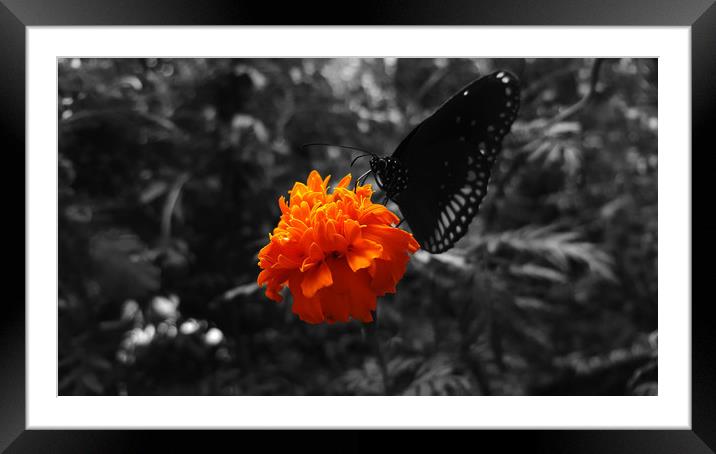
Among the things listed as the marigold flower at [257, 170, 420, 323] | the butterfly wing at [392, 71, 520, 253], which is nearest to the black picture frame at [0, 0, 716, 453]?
the butterfly wing at [392, 71, 520, 253]

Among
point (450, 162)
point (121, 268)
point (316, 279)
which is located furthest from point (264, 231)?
point (316, 279)

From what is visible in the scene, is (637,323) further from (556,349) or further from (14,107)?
(14,107)

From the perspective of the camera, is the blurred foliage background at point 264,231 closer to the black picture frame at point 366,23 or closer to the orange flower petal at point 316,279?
the black picture frame at point 366,23

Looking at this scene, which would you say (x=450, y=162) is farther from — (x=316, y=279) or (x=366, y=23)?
(x=316, y=279)

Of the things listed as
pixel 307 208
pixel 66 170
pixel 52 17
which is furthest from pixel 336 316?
pixel 66 170

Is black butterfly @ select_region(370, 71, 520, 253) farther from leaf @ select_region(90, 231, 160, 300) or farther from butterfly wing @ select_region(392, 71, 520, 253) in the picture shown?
leaf @ select_region(90, 231, 160, 300)
